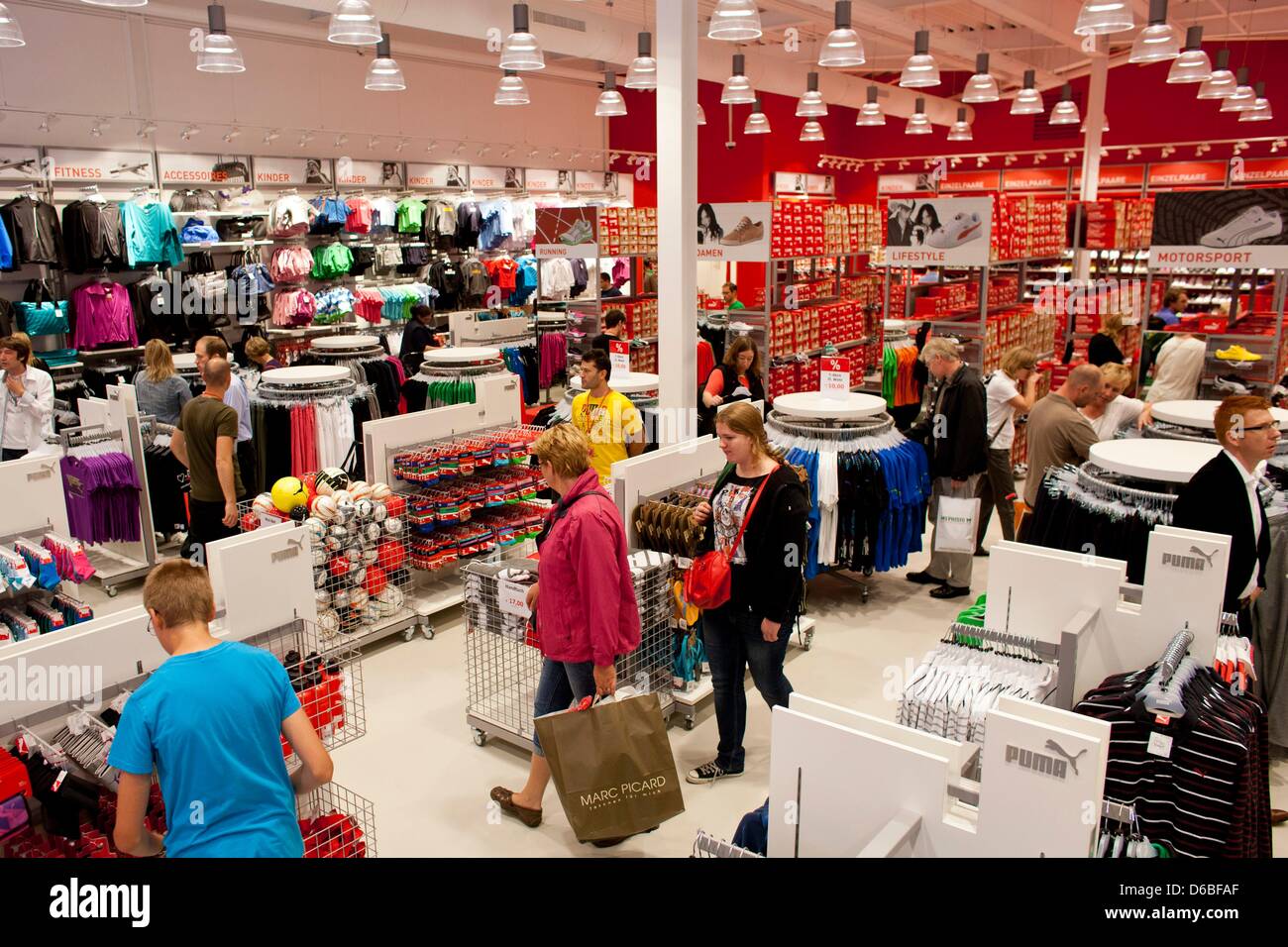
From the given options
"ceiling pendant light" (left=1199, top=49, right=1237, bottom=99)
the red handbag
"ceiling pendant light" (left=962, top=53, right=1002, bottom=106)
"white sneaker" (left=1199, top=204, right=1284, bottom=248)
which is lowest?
the red handbag

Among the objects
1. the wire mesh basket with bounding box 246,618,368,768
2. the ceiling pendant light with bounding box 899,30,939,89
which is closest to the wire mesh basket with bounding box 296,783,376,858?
the wire mesh basket with bounding box 246,618,368,768

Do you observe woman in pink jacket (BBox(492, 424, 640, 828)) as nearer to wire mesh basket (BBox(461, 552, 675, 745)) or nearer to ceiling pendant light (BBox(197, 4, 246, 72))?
wire mesh basket (BBox(461, 552, 675, 745))

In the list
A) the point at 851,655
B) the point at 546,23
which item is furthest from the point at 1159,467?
the point at 546,23

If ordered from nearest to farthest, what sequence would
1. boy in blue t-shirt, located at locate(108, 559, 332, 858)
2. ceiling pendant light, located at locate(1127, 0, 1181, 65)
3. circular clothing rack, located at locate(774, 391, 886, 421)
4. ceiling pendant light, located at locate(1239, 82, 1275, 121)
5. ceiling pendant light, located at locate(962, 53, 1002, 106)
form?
boy in blue t-shirt, located at locate(108, 559, 332, 858) → circular clothing rack, located at locate(774, 391, 886, 421) → ceiling pendant light, located at locate(1127, 0, 1181, 65) → ceiling pendant light, located at locate(962, 53, 1002, 106) → ceiling pendant light, located at locate(1239, 82, 1275, 121)

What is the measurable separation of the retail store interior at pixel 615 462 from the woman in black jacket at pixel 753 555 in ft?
0.07

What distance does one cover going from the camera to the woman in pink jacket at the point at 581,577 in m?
3.61

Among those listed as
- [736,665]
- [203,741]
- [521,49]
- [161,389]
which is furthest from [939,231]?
[203,741]

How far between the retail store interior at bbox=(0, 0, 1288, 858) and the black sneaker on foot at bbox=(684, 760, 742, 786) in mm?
27

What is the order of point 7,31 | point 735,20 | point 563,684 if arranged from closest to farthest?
point 563,684, point 7,31, point 735,20

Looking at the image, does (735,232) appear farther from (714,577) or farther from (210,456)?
(714,577)

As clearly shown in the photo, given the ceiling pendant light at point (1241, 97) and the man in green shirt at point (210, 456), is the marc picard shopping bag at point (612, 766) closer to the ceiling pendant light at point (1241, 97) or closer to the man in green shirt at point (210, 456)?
the man in green shirt at point (210, 456)

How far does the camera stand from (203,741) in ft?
7.70

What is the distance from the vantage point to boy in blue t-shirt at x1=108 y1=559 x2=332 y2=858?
2.35 metres

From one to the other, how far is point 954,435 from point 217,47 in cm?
534
